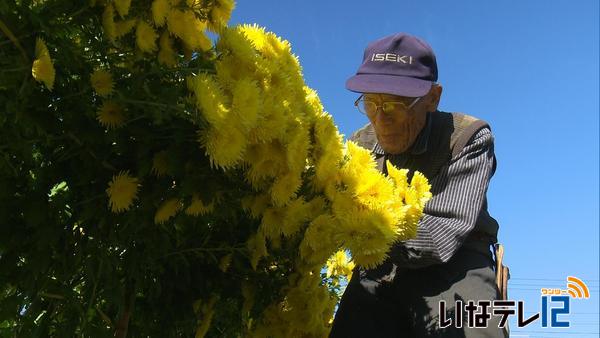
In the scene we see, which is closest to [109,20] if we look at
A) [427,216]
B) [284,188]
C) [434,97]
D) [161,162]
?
[161,162]

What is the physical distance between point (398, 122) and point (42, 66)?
119cm

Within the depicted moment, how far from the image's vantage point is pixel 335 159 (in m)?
1.71

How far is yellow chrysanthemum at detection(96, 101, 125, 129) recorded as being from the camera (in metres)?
1.38

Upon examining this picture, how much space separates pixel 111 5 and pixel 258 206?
58 cm

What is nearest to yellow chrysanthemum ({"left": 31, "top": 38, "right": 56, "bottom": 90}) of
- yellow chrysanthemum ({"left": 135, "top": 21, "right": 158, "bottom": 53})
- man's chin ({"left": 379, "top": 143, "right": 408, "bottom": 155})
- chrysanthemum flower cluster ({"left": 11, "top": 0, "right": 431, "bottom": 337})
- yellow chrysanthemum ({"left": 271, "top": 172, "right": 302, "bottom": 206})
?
chrysanthemum flower cluster ({"left": 11, "top": 0, "right": 431, "bottom": 337})

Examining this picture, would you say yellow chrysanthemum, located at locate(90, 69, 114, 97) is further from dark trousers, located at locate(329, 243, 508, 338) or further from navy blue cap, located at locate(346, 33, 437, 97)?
dark trousers, located at locate(329, 243, 508, 338)

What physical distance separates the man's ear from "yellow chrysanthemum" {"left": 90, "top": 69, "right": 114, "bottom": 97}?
118cm

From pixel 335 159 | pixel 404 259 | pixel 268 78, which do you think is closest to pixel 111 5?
pixel 268 78

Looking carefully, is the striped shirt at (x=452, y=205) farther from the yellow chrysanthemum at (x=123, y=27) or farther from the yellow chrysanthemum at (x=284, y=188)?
the yellow chrysanthemum at (x=123, y=27)

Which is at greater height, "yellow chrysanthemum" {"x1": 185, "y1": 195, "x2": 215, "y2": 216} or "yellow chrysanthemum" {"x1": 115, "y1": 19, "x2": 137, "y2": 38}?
"yellow chrysanthemum" {"x1": 115, "y1": 19, "x2": 137, "y2": 38}

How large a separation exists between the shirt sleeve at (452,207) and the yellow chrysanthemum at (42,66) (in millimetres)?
1040

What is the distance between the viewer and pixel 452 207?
1.88 metres

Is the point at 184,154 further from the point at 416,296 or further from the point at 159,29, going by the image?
the point at 416,296

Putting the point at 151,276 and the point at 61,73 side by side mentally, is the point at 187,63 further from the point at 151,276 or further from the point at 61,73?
the point at 151,276
